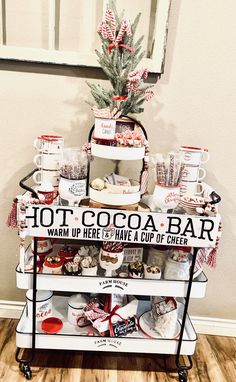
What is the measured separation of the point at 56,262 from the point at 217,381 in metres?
0.84

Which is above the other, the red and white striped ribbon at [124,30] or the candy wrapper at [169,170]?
the red and white striped ribbon at [124,30]

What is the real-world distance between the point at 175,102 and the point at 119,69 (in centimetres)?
35

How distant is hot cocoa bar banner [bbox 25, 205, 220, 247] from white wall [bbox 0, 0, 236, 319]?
41 cm

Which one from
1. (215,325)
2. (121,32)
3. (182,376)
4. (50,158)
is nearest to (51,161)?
(50,158)

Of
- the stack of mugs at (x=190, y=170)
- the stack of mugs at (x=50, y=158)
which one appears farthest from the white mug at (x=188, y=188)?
the stack of mugs at (x=50, y=158)

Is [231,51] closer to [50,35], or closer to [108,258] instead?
[50,35]

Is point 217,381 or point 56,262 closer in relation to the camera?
point 56,262

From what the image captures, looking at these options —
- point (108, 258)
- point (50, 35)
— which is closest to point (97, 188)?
A: point (108, 258)

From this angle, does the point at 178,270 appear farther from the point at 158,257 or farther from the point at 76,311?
the point at 76,311

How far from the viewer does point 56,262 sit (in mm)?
1294

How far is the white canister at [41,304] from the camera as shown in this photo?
1.37m

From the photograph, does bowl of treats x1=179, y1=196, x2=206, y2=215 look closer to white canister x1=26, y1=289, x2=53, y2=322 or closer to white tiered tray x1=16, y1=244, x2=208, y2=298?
white tiered tray x1=16, y1=244, x2=208, y2=298

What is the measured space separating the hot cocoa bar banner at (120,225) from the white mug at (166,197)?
2.7 inches

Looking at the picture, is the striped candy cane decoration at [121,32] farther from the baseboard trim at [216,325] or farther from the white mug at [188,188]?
the baseboard trim at [216,325]
